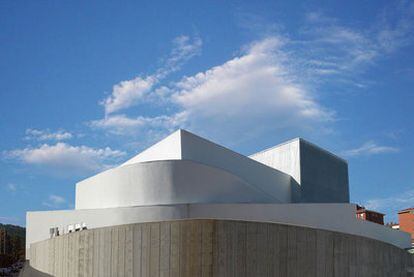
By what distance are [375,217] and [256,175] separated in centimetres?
2040

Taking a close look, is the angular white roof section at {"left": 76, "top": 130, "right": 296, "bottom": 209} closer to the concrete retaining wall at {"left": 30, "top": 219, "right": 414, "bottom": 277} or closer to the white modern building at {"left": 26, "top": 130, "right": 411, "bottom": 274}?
the white modern building at {"left": 26, "top": 130, "right": 411, "bottom": 274}

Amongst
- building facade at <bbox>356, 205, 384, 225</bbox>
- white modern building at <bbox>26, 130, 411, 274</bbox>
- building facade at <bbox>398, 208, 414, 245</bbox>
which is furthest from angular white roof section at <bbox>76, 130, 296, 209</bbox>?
building facade at <bbox>398, 208, 414, 245</bbox>

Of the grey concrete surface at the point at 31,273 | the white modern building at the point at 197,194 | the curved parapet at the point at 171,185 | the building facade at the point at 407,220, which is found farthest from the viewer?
the building facade at the point at 407,220

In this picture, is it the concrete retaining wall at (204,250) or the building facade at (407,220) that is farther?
the building facade at (407,220)

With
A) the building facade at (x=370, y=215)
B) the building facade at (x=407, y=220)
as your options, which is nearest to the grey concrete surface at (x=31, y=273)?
the building facade at (x=370, y=215)

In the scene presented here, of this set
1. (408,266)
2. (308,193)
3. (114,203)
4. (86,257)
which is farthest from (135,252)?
(308,193)

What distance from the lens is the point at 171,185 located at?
2455 centimetres

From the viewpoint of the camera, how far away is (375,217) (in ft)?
152

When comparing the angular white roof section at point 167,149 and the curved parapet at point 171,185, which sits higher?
the angular white roof section at point 167,149

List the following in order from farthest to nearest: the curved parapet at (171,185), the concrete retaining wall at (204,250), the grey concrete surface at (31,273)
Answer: the curved parapet at (171,185) < the grey concrete surface at (31,273) < the concrete retaining wall at (204,250)

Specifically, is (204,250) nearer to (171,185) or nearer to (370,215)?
(171,185)

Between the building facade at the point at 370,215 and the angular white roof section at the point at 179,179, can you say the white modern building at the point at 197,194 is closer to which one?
the angular white roof section at the point at 179,179

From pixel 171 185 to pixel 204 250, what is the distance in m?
10.1

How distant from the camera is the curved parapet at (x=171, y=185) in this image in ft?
80.5
